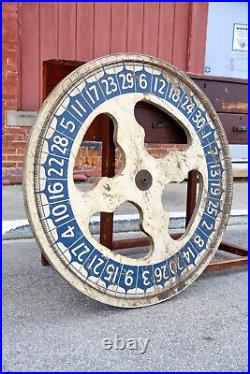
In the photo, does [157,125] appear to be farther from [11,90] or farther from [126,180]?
[11,90]

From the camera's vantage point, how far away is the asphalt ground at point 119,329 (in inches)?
66.1

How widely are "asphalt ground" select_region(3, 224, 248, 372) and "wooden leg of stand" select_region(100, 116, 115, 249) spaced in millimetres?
335

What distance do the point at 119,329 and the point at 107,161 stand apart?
2.79 feet

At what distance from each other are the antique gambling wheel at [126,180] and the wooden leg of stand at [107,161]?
0.69 feet

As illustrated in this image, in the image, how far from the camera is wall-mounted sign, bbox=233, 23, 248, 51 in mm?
5324

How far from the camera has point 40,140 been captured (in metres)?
1.88

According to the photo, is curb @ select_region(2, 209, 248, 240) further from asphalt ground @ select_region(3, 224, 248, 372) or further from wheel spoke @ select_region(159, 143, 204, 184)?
wheel spoke @ select_region(159, 143, 204, 184)

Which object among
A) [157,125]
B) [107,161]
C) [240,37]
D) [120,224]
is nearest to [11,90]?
[120,224]

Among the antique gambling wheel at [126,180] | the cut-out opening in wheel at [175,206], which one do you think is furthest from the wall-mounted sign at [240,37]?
the antique gambling wheel at [126,180]

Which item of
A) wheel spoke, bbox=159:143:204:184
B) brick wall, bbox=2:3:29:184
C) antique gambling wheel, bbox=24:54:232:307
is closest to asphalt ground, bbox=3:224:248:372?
antique gambling wheel, bbox=24:54:232:307

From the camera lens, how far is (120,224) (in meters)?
3.45

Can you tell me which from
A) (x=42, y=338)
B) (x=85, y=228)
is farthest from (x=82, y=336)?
(x=85, y=228)

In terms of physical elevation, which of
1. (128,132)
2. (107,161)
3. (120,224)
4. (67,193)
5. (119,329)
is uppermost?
(128,132)

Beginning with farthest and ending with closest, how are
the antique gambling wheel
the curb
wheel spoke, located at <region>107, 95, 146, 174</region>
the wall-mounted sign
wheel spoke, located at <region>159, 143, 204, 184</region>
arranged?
the wall-mounted sign
the curb
wheel spoke, located at <region>159, 143, 204, 184</region>
wheel spoke, located at <region>107, 95, 146, 174</region>
the antique gambling wheel
